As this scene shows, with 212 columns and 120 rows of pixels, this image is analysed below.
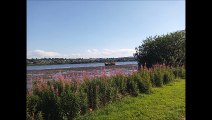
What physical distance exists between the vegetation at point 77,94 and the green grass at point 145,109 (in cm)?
25

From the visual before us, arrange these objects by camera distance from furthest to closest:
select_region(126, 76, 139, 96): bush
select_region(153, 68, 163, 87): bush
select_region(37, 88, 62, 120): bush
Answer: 1. select_region(153, 68, 163, 87): bush
2. select_region(126, 76, 139, 96): bush
3. select_region(37, 88, 62, 120): bush

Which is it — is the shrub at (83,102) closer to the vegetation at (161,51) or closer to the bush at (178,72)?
the bush at (178,72)

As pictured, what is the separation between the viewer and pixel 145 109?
8.06 m

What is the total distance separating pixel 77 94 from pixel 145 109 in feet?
6.91

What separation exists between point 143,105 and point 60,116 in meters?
2.80

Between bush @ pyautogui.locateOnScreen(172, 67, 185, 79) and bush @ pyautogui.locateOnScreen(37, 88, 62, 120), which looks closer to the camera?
bush @ pyautogui.locateOnScreen(37, 88, 62, 120)

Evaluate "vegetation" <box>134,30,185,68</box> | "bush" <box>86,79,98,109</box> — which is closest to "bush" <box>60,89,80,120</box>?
"bush" <box>86,79,98,109</box>

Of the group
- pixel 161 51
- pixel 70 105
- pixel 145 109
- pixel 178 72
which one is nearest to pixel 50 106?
pixel 70 105

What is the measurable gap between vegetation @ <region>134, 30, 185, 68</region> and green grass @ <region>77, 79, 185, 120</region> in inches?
374

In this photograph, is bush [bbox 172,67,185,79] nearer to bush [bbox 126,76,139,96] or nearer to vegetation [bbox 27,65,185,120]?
vegetation [bbox 27,65,185,120]

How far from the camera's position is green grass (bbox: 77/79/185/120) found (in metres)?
7.18

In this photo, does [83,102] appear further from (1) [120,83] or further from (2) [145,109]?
(1) [120,83]

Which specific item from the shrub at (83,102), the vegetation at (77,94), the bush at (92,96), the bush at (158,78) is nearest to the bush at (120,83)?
the vegetation at (77,94)
